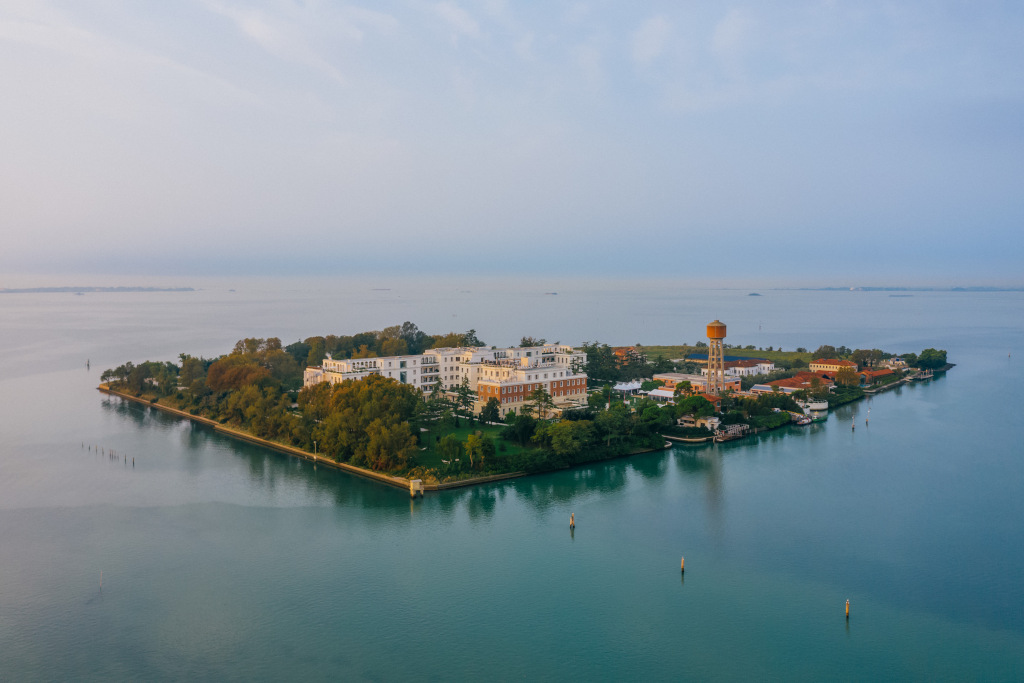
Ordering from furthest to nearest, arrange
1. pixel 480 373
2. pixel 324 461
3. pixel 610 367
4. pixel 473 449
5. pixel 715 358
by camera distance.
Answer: pixel 610 367 < pixel 715 358 < pixel 480 373 < pixel 324 461 < pixel 473 449

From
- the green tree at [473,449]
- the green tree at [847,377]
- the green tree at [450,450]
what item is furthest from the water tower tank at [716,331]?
the green tree at [450,450]

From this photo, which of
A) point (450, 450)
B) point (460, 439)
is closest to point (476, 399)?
point (460, 439)

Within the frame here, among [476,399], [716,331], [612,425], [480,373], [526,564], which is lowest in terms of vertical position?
[526,564]

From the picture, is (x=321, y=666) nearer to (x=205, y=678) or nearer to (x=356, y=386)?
(x=205, y=678)

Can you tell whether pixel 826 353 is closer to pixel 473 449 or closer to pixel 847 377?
pixel 847 377

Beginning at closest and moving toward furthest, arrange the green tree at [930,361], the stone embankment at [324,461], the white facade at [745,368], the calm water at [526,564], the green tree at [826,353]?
the calm water at [526,564] → the stone embankment at [324,461] → the white facade at [745,368] → the green tree at [930,361] → the green tree at [826,353]

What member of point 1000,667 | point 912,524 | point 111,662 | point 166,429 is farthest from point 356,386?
point 1000,667

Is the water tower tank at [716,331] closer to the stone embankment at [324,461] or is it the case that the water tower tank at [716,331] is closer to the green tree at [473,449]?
the stone embankment at [324,461]

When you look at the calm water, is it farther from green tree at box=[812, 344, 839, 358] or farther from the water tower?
green tree at box=[812, 344, 839, 358]
